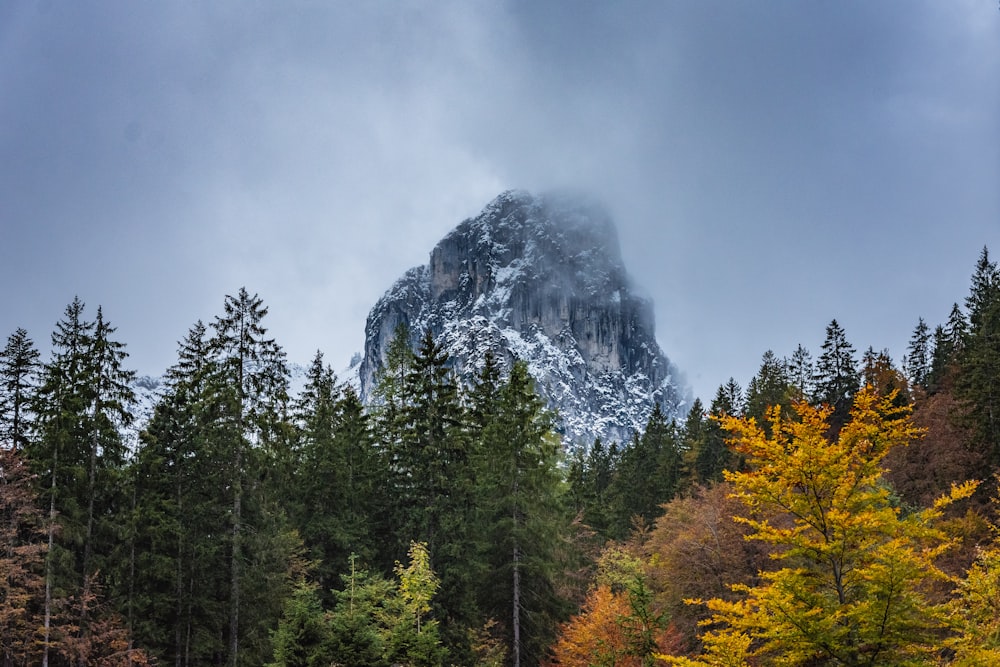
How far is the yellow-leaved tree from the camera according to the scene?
1034 centimetres

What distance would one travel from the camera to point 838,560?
11461 mm

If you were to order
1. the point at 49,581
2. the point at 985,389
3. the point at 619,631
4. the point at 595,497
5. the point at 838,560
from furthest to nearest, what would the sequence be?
the point at 595,497
the point at 985,389
the point at 49,581
the point at 619,631
the point at 838,560

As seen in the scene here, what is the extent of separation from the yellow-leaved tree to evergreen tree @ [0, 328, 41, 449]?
2672 cm

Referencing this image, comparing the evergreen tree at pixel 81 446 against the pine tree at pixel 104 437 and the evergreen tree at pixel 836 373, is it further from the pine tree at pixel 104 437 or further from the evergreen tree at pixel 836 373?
the evergreen tree at pixel 836 373

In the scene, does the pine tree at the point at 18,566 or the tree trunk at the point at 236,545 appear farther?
the tree trunk at the point at 236,545

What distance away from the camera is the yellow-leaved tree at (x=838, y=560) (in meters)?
10.3

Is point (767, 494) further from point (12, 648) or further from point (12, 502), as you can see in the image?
point (12, 648)

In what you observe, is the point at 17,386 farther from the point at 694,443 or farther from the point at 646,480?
the point at 646,480

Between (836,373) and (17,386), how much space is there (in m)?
59.8

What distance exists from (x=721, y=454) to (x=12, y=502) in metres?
43.0

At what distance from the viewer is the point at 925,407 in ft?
129

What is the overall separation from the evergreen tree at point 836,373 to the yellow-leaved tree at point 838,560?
46.9m

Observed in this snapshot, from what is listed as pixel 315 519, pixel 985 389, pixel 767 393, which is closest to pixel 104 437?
pixel 315 519

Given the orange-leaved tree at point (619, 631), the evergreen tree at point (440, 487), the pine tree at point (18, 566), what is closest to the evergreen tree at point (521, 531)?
the evergreen tree at point (440, 487)
